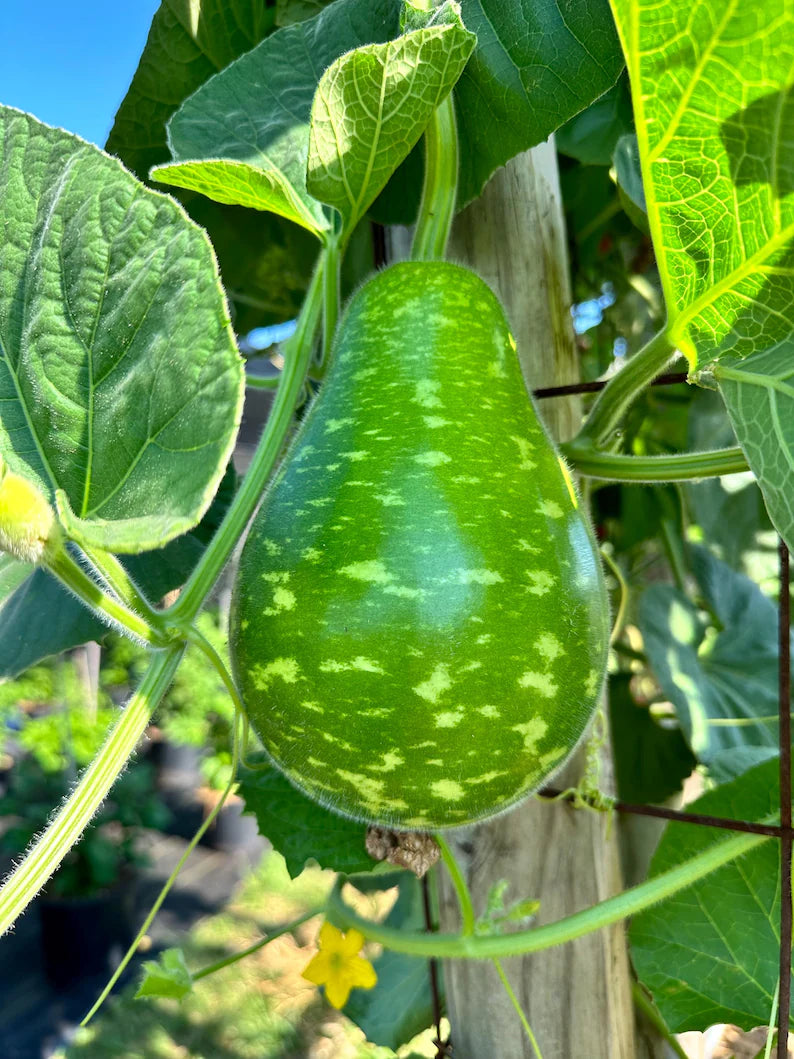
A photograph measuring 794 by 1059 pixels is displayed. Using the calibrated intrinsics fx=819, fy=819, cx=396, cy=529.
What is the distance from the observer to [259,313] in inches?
39.9

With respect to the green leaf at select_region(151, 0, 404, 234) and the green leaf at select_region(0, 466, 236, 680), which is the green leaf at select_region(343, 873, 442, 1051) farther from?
the green leaf at select_region(151, 0, 404, 234)

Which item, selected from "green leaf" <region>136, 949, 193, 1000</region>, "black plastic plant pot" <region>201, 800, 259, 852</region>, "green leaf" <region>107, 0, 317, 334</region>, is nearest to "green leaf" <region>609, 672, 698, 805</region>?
"green leaf" <region>136, 949, 193, 1000</region>

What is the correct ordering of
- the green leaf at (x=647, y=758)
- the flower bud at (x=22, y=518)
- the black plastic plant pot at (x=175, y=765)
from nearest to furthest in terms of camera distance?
the flower bud at (x=22, y=518)
the green leaf at (x=647, y=758)
the black plastic plant pot at (x=175, y=765)

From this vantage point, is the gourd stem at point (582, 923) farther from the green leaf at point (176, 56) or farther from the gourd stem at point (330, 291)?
the green leaf at point (176, 56)

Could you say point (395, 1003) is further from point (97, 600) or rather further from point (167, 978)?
point (97, 600)

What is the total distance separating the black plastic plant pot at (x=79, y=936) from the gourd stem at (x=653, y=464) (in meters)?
2.28

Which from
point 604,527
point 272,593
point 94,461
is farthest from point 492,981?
point 604,527

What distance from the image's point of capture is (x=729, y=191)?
1.37 feet

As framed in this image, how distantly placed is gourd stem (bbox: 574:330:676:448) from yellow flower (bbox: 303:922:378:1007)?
524 millimetres

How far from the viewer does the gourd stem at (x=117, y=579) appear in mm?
356

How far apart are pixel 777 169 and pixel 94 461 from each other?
356 mm

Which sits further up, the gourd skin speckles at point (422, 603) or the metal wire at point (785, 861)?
the gourd skin speckles at point (422, 603)

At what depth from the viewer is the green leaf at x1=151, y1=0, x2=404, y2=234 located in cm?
60

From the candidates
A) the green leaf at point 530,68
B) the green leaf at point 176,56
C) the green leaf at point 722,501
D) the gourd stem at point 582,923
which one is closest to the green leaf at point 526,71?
the green leaf at point 530,68
